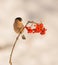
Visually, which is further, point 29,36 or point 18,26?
point 29,36

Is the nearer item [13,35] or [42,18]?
[13,35]

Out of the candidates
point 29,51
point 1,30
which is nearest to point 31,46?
point 29,51

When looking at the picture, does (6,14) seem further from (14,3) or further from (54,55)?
(54,55)

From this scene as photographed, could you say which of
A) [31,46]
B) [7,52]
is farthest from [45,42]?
[7,52]

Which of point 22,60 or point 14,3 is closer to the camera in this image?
point 22,60

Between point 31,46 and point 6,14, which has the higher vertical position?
point 6,14

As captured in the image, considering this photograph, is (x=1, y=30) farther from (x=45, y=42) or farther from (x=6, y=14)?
(x=45, y=42)
